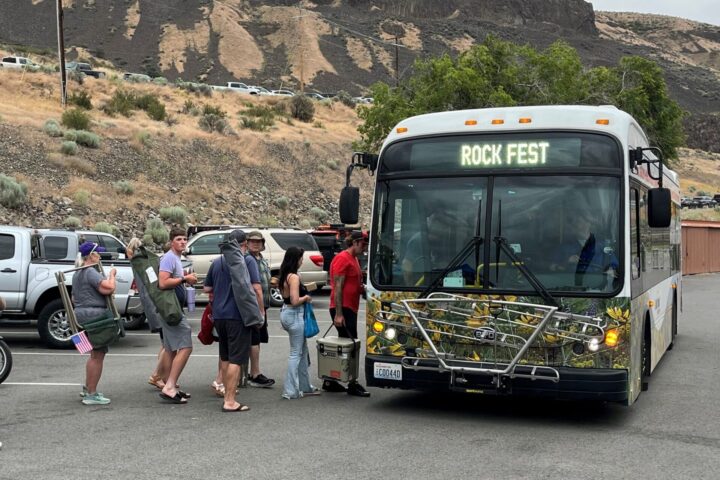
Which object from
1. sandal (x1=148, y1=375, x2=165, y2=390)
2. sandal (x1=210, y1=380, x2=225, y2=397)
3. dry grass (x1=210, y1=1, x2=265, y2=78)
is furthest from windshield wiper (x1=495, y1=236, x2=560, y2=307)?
dry grass (x1=210, y1=1, x2=265, y2=78)

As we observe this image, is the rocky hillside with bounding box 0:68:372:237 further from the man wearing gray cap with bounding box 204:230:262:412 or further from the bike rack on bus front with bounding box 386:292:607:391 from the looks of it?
the bike rack on bus front with bounding box 386:292:607:391

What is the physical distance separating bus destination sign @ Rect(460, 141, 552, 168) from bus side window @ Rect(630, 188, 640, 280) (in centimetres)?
99

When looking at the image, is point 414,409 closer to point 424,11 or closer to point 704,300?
point 704,300

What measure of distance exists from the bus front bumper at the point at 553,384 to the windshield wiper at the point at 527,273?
648mm

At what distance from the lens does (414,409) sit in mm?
9656

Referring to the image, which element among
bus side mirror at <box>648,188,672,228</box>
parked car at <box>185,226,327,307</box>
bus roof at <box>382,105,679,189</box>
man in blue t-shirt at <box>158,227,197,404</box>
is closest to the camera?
bus side mirror at <box>648,188,672,228</box>

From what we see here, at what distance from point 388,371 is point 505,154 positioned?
2.46m

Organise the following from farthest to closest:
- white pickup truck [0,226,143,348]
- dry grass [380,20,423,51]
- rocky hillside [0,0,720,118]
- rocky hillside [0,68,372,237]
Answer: dry grass [380,20,423,51] < rocky hillside [0,0,720,118] < rocky hillside [0,68,372,237] < white pickup truck [0,226,143,348]

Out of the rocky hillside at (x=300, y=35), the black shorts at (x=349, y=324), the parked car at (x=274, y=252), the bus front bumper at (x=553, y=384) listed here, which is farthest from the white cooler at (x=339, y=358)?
the rocky hillside at (x=300, y=35)

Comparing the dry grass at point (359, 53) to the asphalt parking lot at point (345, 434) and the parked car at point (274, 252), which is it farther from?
the asphalt parking lot at point (345, 434)

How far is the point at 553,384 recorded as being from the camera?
8.28 metres

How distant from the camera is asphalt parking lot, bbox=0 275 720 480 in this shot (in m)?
7.07

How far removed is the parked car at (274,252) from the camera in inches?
864

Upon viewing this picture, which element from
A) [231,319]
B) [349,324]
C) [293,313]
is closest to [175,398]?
[231,319]
